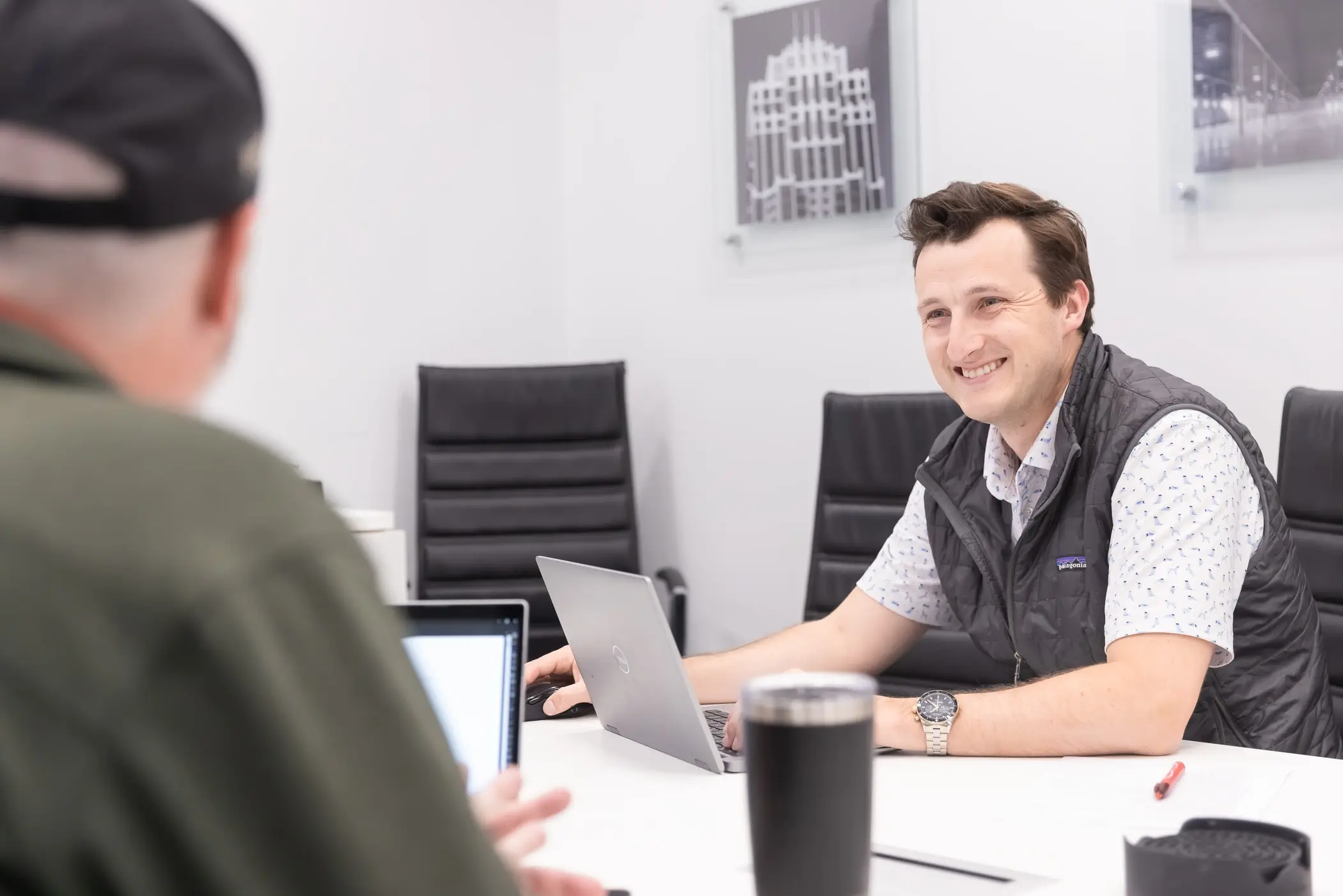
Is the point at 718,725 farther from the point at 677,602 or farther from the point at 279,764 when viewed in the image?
the point at 677,602

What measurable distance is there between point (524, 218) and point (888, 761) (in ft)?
9.24

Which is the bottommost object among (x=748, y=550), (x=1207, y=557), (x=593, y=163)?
(x=748, y=550)

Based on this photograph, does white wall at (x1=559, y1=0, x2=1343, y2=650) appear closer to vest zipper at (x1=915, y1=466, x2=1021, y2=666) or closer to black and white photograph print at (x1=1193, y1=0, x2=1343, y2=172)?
black and white photograph print at (x1=1193, y1=0, x2=1343, y2=172)

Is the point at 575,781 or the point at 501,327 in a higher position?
the point at 501,327

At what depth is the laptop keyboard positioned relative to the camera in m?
1.50

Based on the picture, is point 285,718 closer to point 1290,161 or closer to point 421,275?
point 1290,161

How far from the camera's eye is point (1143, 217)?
300 centimetres

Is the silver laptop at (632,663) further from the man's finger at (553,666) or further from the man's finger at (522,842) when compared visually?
the man's finger at (522,842)

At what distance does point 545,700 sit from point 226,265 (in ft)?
4.29

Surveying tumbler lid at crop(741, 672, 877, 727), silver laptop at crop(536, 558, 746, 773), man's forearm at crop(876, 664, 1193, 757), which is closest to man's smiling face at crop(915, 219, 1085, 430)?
man's forearm at crop(876, 664, 1193, 757)

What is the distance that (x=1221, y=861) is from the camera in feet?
2.94

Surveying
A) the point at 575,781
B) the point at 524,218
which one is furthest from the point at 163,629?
the point at 524,218

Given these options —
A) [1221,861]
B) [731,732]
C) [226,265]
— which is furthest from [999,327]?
[226,265]

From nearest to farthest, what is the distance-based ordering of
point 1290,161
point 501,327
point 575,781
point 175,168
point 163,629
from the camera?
point 163,629, point 175,168, point 575,781, point 1290,161, point 501,327
